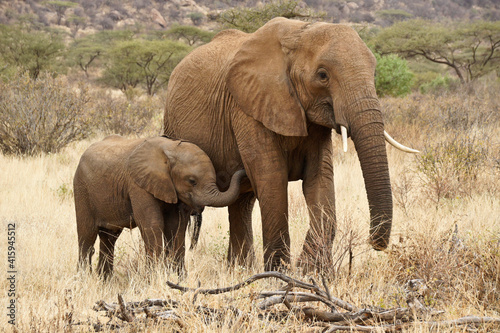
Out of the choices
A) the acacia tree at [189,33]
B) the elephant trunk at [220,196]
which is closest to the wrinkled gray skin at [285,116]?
the elephant trunk at [220,196]

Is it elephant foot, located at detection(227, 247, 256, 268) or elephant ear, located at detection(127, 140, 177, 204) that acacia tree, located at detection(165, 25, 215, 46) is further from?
elephant ear, located at detection(127, 140, 177, 204)

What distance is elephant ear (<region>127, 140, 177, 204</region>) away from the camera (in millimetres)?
5027

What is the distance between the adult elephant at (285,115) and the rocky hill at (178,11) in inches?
1924

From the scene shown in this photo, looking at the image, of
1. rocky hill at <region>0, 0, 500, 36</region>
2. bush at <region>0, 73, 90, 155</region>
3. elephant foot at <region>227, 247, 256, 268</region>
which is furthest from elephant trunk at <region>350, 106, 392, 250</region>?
rocky hill at <region>0, 0, 500, 36</region>

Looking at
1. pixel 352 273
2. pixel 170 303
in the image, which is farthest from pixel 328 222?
pixel 170 303

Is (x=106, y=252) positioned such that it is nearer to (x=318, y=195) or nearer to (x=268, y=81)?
(x=318, y=195)

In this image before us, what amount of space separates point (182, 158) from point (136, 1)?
60687 mm

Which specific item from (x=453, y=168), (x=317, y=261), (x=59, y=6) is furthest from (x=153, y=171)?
(x=59, y=6)

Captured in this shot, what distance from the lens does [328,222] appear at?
16.2 feet

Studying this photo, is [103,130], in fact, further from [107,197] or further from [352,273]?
[352,273]

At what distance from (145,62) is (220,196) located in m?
25.6

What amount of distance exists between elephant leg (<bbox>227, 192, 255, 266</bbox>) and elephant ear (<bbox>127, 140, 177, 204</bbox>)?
0.98m

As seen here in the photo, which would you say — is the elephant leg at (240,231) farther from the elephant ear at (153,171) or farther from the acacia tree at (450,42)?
the acacia tree at (450,42)

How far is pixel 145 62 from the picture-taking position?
2947 centimetres
